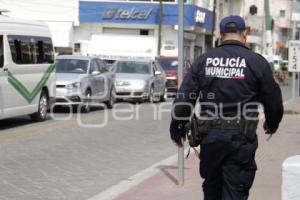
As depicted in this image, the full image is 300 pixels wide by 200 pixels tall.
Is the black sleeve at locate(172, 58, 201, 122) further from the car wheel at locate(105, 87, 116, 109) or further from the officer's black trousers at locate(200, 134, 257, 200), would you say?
the car wheel at locate(105, 87, 116, 109)

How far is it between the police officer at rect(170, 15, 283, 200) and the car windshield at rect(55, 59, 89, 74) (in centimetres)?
1554

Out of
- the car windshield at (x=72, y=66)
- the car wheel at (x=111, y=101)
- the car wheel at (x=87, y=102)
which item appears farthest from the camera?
the car wheel at (x=111, y=101)

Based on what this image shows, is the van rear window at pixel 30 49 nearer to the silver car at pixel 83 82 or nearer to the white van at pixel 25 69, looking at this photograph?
the white van at pixel 25 69

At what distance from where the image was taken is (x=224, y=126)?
5.29 m

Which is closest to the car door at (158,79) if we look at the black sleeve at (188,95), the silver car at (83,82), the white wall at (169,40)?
the silver car at (83,82)

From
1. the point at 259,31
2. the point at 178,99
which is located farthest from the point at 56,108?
the point at 259,31

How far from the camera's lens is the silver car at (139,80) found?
2534 cm

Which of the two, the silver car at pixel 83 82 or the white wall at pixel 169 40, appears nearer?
the silver car at pixel 83 82

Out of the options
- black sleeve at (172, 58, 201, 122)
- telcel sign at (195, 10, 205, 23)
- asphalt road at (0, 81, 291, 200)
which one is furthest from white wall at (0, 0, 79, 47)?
black sleeve at (172, 58, 201, 122)

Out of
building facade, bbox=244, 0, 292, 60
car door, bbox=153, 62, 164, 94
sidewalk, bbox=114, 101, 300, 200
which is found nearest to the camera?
sidewalk, bbox=114, 101, 300, 200

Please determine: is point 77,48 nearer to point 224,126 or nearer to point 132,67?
point 132,67

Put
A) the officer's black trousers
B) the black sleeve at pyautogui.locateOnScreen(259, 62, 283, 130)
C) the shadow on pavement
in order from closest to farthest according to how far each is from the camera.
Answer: the officer's black trousers → the black sleeve at pyautogui.locateOnScreen(259, 62, 283, 130) → the shadow on pavement

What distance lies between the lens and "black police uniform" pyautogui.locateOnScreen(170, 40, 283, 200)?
17.3 ft

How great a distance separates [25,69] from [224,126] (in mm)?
11323
